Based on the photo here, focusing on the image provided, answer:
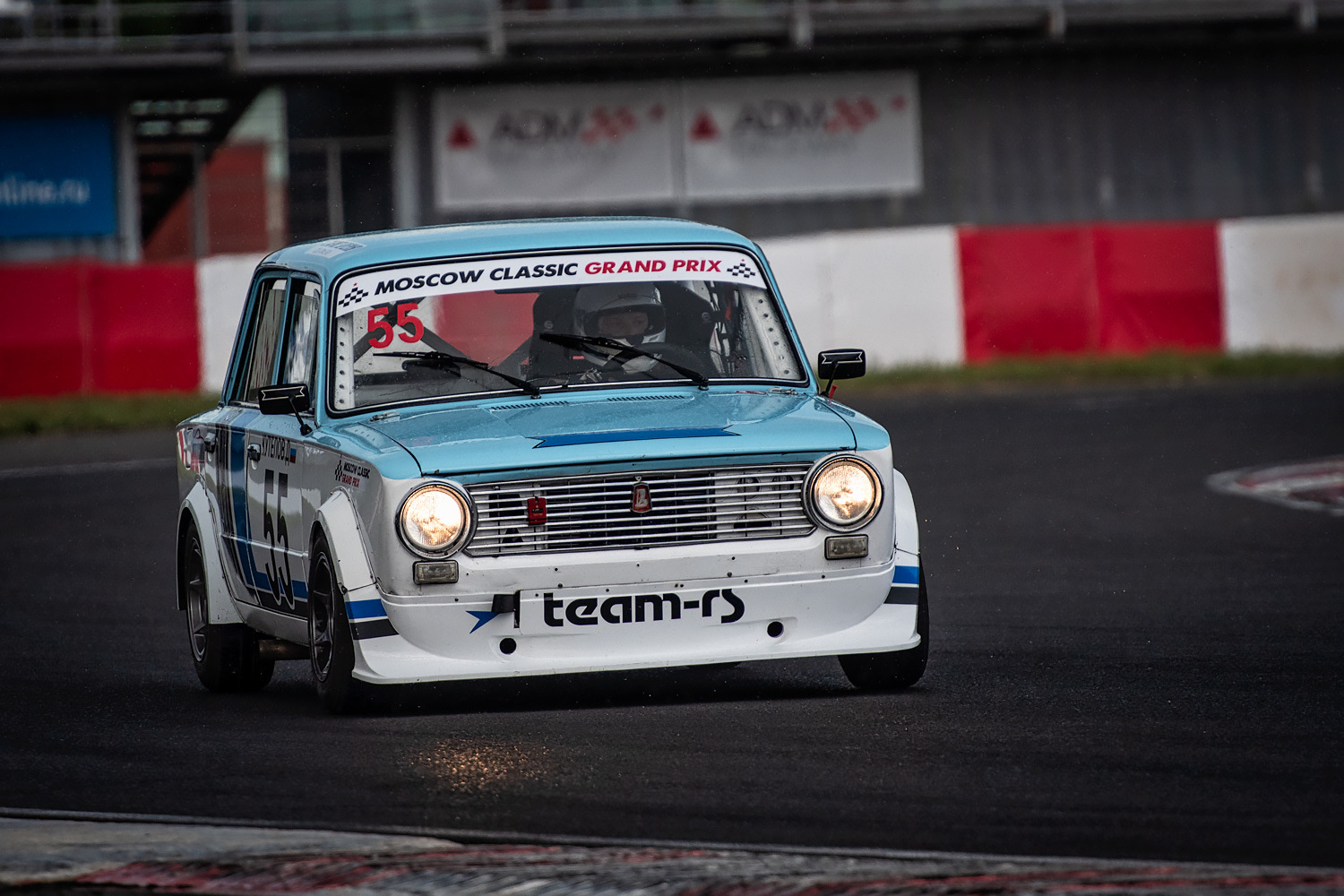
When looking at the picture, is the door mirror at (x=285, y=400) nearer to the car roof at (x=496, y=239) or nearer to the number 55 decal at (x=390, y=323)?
the number 55 decal at (x=390, y=323)

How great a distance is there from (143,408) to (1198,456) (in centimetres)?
1077

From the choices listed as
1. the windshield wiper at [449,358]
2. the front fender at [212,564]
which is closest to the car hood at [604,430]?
the windshield wiper at [449,358]

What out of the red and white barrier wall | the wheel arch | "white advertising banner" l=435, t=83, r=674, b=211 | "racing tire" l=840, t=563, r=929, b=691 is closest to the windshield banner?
the wheel arch

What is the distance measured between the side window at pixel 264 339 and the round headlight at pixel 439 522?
1.77m

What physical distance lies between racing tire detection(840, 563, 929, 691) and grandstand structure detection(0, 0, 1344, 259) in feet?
80.6

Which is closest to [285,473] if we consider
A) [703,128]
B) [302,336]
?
[302,336]

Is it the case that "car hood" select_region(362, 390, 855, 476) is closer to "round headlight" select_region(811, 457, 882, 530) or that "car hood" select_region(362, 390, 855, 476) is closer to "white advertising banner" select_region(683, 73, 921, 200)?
"round headlight" select_region(811, 457, 882, 530)

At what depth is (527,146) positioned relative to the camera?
32.9 metres

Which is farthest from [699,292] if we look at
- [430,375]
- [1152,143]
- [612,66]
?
[1152,143]

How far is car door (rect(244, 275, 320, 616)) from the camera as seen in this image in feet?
24.8

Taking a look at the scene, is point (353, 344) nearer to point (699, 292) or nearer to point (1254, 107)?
point (699, 292)

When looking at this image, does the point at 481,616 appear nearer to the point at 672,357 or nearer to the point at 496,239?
the point at 672,357

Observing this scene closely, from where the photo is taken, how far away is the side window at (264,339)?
845cm

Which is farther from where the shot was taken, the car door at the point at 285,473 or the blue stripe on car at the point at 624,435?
the car door at the point at 285,473
